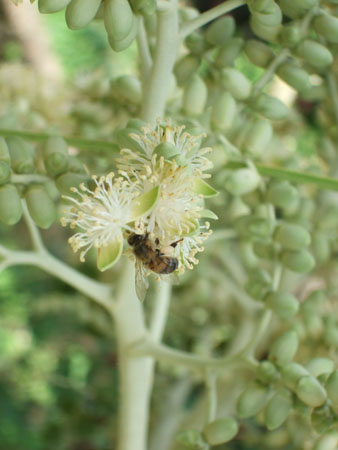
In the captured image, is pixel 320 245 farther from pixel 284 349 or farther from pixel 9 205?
pixel 9 205

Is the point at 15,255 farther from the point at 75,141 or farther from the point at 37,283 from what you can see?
the point at 37,283

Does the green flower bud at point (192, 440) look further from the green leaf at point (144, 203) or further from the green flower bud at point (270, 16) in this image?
the green flower bud at point (270, 16)

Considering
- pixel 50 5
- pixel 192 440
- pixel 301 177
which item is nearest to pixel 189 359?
pixel 192 440

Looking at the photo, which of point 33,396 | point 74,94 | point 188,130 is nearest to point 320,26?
point 188,130

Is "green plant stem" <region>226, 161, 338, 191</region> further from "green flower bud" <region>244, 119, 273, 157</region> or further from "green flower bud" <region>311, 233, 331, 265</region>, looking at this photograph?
"green flower bud" <region>311, 233, 331, 265</region>

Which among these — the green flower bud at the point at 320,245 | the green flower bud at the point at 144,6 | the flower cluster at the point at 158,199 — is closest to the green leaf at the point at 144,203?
the flower cluster at the point at 158,199

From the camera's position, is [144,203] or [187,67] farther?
[187,67]

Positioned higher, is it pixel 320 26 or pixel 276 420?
pixel 320 26

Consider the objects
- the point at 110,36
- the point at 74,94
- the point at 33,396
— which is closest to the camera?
the point at 110,36
